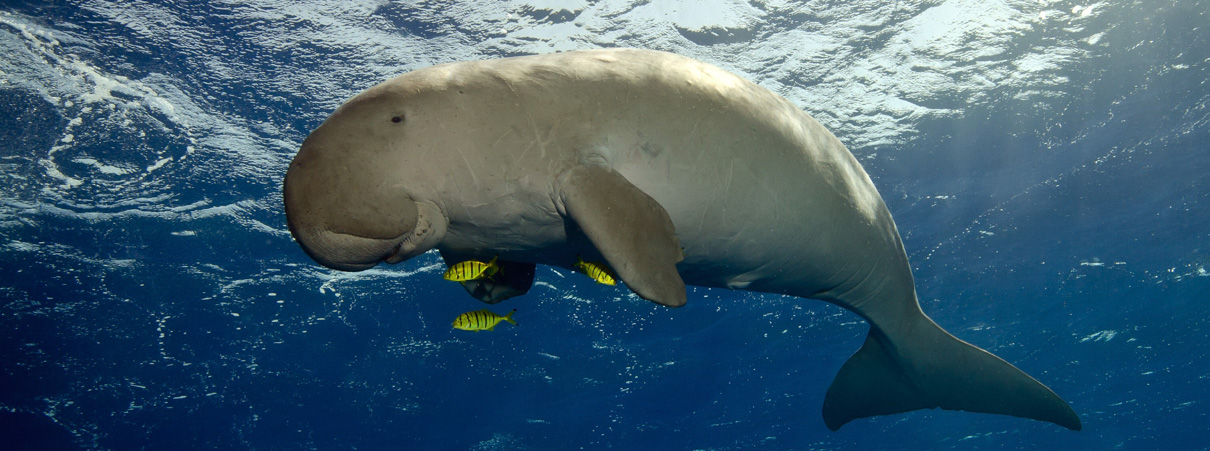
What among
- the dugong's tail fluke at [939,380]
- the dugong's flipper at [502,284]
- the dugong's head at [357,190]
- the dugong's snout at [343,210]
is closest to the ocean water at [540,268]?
the dugong's flipper at [502,284]

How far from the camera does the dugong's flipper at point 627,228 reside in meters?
1.75

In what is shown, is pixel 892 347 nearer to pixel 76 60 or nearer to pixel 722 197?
pixel 722 197

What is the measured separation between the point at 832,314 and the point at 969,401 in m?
11.4

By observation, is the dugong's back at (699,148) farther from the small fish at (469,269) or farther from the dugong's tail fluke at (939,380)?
the dugong's tail fluke at (939,380)

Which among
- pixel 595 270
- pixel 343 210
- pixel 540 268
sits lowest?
pixel 540 268

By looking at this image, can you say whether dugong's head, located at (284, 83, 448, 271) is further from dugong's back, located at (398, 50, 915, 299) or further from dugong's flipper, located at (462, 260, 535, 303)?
dugong's flipper, located at (462, 260, 535, 303)

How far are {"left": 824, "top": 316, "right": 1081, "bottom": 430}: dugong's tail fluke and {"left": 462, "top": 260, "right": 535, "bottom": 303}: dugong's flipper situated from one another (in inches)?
101

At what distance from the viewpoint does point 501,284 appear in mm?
2863

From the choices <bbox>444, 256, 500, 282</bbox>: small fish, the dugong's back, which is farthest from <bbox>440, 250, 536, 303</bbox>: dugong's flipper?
the dugong's back

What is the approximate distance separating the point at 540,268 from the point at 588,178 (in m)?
9.11

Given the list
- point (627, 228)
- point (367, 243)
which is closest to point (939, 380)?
point (627, 228)

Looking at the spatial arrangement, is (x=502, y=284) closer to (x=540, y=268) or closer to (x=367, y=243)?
(x=367, y=243)

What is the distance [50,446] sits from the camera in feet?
67.6

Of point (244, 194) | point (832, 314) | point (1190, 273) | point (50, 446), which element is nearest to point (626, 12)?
point (244, 194)
